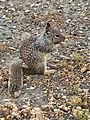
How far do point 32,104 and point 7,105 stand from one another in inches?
14.2

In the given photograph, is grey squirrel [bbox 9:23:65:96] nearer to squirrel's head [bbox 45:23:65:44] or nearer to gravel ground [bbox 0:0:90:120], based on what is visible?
squirrel's head [bbox 45:23:65:44]

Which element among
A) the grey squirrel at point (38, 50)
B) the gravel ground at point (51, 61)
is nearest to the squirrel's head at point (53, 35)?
the grey squirrel at point (38, 50)

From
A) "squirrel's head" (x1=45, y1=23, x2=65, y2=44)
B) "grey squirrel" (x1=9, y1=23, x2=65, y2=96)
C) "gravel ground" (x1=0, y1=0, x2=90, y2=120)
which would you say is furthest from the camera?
"squirrel's head" (x1=45, y1=23, x2=65, y2=44)

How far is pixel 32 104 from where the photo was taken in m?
5.72

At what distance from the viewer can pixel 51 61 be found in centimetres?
693

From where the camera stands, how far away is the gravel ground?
5566mm

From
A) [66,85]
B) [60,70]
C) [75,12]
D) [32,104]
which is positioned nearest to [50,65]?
[60,70]

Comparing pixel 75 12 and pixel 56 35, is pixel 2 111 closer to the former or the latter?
pixel 56 35

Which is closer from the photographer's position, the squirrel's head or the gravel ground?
the gravel ground

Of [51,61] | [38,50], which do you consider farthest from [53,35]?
[51,61]

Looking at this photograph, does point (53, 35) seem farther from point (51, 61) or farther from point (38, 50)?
point (51, 61)

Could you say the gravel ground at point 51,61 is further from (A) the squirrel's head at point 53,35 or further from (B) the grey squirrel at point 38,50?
(A) the squirrel's head at point 53,35

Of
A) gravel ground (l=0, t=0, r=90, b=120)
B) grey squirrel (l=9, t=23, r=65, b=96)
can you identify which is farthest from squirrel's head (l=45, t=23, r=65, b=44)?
gravel ground (l=0, t=0, r=90, b=120)

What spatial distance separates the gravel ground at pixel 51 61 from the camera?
5566 millimetres
